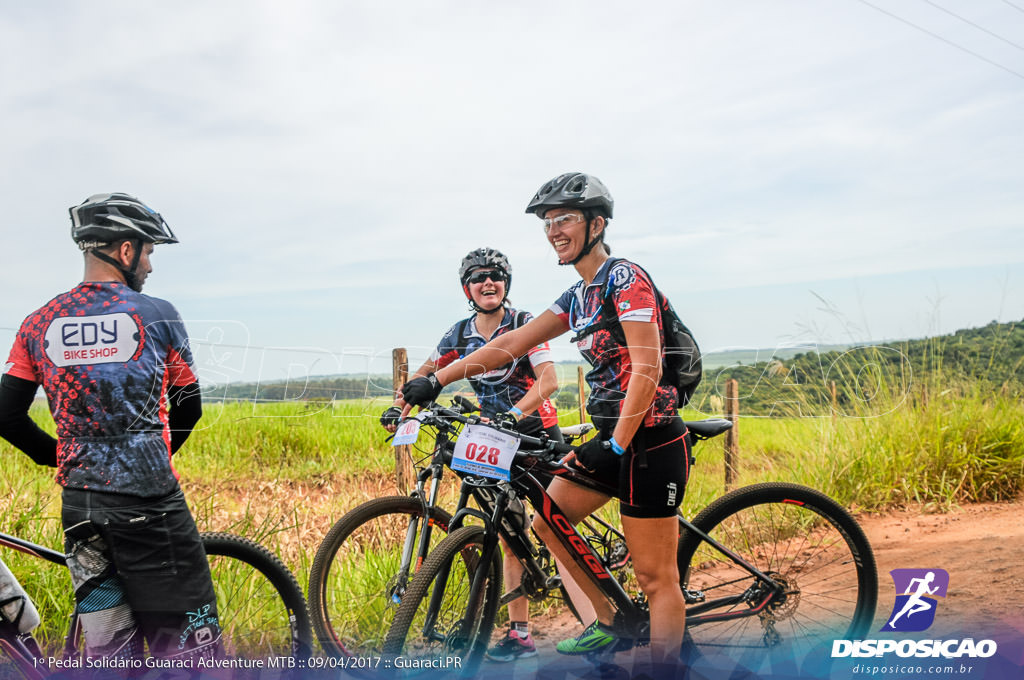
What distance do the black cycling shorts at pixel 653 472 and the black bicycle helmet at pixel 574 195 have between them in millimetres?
1018

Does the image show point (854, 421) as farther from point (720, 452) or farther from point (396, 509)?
point (396, 509)

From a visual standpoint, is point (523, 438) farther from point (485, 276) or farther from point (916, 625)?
point (916, 625)

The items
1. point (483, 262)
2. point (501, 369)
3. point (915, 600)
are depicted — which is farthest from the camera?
point (483, 262)

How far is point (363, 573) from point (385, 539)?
0.87 ft

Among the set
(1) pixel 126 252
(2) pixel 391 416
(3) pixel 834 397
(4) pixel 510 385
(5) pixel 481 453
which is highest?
(1) pixel 126 252

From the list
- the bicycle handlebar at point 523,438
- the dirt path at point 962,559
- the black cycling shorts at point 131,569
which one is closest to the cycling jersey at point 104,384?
the black cycling shorts at point 131,569

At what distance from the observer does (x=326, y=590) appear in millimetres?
3867

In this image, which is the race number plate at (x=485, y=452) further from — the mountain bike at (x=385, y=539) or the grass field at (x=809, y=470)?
the grass field at (x=809, y=470)

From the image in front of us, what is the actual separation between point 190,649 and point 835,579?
10.4ft

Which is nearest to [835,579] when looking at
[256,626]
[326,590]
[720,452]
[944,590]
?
[944,590]

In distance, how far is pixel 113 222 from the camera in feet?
9.25

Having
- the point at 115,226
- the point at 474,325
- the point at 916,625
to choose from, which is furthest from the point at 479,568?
the point at 916,625

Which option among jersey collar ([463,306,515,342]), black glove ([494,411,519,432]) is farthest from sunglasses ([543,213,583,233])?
jersey collar ([463,306,515,342])

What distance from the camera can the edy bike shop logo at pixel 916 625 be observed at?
3.93 metres
